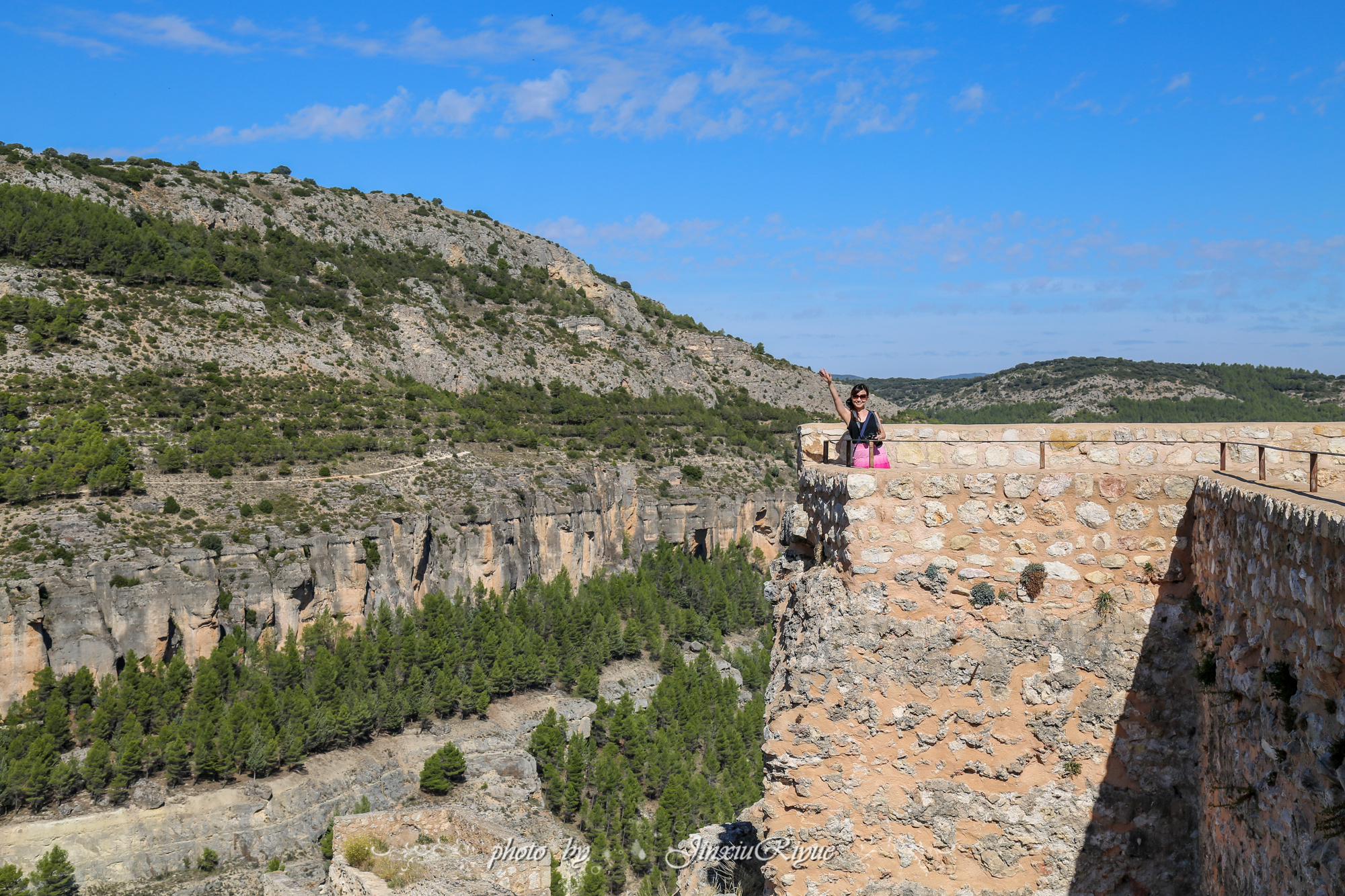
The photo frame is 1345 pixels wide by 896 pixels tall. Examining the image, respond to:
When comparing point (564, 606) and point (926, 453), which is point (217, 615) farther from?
point (926, 453)

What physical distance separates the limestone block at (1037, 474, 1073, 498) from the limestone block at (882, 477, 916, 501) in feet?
3.15

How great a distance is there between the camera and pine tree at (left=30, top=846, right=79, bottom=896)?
86.6 feet

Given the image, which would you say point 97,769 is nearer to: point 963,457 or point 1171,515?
point 963,457

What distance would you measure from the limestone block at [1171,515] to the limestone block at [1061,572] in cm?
74

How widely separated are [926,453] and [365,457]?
46.1m

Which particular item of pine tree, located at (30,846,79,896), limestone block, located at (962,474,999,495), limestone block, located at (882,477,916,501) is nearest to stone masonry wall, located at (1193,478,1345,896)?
limestone block, located at (962,474,999,495)

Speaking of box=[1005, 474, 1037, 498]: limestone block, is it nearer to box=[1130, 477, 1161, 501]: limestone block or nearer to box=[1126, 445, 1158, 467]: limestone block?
box=[1130, 477, 1161, 501]: limestone block

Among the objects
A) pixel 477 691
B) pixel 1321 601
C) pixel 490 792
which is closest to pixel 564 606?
pixel 477 691

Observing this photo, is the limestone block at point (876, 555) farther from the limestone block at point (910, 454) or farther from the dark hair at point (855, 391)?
the dark hair at point (855, 391)

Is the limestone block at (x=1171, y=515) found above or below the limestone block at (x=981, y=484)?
below

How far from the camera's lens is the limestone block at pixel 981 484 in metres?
7.45

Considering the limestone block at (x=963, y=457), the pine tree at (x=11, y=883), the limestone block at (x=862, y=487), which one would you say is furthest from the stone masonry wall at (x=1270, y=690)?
the pine tree at (x=11, y=883)

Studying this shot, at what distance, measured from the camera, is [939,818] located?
7184 mm

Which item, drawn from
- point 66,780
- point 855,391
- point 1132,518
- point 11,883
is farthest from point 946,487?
point 66,780
